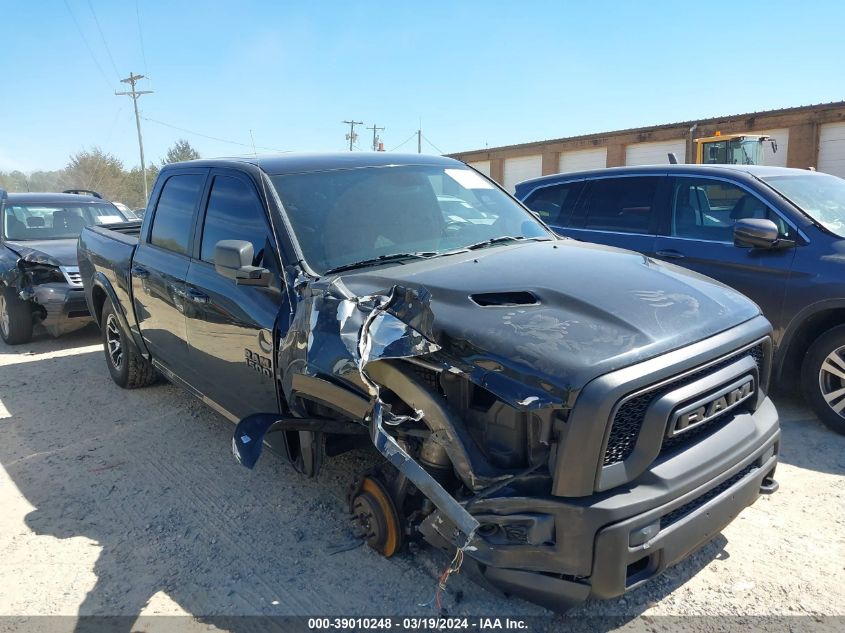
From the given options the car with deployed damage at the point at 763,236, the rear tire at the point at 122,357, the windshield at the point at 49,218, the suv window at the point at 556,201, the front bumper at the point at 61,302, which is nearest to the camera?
the car with deployed damage at the point at 763,236

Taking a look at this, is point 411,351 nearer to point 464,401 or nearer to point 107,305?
point 464,401

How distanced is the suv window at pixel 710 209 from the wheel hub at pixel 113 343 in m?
4.98

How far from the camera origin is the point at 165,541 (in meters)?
3.33

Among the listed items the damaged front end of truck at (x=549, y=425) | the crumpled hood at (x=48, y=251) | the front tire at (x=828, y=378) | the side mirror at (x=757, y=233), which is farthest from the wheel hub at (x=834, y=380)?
the crumpled hood at (x=48, y=251)

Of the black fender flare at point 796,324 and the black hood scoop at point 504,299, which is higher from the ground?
the black hood scoop at point 504,299

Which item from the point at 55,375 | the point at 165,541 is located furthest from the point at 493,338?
the point at 55,375

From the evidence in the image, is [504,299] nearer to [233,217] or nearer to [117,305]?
[233,217]

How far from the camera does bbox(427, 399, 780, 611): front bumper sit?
2.09 metres

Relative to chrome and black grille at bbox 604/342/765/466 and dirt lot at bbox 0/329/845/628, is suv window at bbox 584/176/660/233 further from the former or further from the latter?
chrome and black grille at bbox 604/342/765/466

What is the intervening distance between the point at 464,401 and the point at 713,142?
20824 millimetres

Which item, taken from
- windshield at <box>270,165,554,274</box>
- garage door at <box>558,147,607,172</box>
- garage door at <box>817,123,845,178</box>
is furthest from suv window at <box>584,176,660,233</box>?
garage door at <box>558,147,607,172</box>

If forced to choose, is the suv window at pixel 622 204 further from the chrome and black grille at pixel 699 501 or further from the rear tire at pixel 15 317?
the rear tire at pixel 15 317

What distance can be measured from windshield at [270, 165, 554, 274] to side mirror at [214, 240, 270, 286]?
25cm

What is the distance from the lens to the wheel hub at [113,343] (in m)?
5.77
